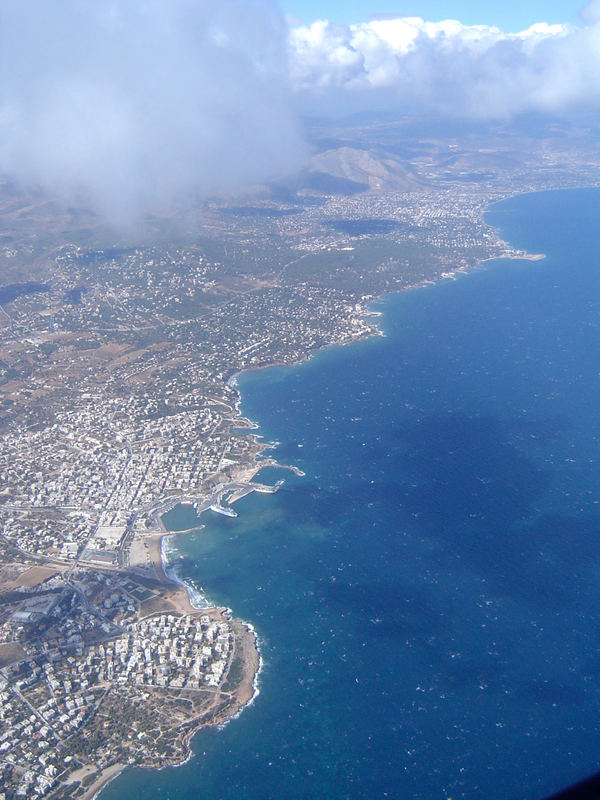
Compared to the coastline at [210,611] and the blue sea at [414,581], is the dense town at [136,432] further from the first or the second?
the blue sea at [414,581]

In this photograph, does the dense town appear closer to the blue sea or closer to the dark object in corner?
the blue sea

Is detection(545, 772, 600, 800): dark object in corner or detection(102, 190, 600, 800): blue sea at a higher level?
detection(545, 772, 600, 800): dark object in corner

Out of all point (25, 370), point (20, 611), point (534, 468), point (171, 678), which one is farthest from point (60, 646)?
point (25, 370)

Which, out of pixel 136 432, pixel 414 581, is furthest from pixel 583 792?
pixel 136 432

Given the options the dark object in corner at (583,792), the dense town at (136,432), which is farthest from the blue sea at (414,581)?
the dark object in corner at (583,792)

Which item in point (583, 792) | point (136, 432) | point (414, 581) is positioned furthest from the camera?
point (136, 432)

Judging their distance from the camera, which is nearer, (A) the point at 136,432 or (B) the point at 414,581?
(B) the point at 414,581

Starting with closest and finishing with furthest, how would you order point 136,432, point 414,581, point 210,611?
point 210,611
point 414,581
point 136,432

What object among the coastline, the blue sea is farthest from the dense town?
the blue sea

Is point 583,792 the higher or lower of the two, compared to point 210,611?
higher

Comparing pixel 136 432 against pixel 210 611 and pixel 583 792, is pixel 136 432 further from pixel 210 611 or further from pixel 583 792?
pixel 583 792
